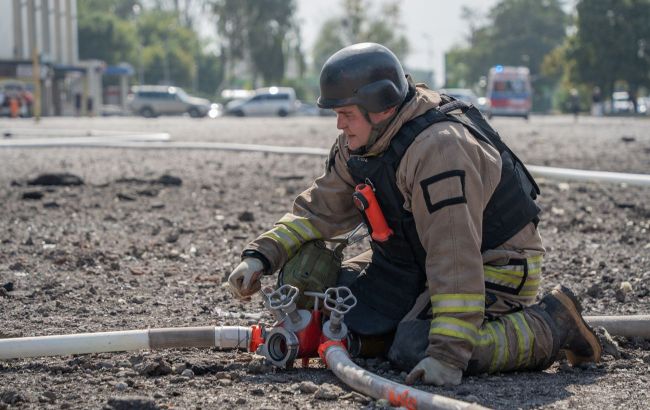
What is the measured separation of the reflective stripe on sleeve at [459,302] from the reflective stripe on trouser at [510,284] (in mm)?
364

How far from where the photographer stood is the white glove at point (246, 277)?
4508 mm

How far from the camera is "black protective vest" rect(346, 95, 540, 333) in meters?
4.23

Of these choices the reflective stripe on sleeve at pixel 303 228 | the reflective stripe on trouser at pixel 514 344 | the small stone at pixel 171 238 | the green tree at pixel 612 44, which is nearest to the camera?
the reflective stripe on trouser at pixel 514 344

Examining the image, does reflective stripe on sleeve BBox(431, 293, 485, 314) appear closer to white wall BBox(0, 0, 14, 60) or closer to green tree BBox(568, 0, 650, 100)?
white wall BBox(0, 0, 14, 60)

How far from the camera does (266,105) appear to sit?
54969 millimetres

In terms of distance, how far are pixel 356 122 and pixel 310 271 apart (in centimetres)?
75

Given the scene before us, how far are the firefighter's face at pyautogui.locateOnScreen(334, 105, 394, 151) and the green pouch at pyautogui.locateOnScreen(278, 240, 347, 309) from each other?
0.63 m

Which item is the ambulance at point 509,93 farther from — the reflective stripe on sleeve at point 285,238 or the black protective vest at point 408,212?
the black protective vest at point 408,212

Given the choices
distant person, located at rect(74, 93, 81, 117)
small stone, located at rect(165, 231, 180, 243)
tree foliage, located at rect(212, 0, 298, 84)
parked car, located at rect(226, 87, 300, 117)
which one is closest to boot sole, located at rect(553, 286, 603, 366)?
small stone, located at rect(165, 231, 180, 243)

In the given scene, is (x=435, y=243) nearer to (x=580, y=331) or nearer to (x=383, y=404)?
(x=383, y=404)

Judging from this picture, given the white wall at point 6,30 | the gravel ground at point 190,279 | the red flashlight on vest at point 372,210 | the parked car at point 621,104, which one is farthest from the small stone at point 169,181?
the parked car at point 621,104

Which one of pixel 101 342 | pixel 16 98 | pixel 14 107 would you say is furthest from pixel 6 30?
pixel 101 342

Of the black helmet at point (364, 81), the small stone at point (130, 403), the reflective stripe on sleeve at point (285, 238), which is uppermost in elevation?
the black helmet at point (364, 81)

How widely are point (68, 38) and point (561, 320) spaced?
6486cm
